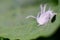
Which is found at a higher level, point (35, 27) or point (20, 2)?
point (20, 2)

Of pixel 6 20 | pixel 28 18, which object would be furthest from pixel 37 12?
pixel 6 20

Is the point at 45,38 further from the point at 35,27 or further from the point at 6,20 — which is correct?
the point at 6,20

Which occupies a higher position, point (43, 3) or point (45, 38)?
point (43, 3)

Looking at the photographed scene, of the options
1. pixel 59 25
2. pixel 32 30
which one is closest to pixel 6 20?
pixel 32 30

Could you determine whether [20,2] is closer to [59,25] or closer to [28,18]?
[28,18]

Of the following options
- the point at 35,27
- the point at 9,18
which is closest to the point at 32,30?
Result: the point at 35,27
